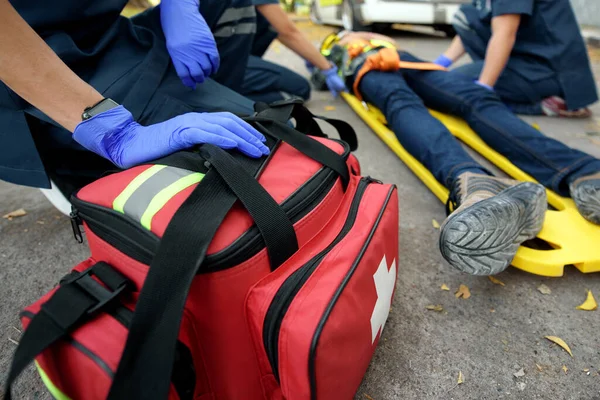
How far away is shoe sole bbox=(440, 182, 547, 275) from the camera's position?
97cm

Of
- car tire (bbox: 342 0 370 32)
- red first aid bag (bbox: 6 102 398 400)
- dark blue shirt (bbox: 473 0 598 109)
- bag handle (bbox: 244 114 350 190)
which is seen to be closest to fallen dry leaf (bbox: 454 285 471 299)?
red first aid bag (bbox: 6 102 398 400)

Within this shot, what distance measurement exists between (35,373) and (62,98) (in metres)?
0.60

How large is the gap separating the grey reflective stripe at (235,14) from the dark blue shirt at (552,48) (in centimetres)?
109

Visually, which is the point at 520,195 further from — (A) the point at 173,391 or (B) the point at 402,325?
(A) the point at 173,391

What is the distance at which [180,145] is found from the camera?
0.85 m

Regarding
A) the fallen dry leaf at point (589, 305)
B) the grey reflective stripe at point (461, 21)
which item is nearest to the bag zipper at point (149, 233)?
the fallen dry leaf at point (589, 305)

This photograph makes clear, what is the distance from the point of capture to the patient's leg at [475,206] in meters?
0.97

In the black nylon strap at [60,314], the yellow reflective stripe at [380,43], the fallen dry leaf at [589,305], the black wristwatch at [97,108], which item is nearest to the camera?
the black nylon strap at [60,314]

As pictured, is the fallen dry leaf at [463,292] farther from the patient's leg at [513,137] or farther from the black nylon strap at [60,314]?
the black nylon strap at [60,314]

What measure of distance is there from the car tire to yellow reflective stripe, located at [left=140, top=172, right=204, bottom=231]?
3956 mm

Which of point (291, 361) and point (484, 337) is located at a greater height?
point (291, 361)

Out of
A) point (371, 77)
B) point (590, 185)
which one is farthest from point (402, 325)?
point (371, 77)

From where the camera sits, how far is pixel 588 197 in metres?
1.19

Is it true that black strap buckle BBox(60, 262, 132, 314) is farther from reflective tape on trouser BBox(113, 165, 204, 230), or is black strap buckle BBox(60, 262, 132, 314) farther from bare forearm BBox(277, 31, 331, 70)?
bare forearm BBox(277, 31, 331, 70)
